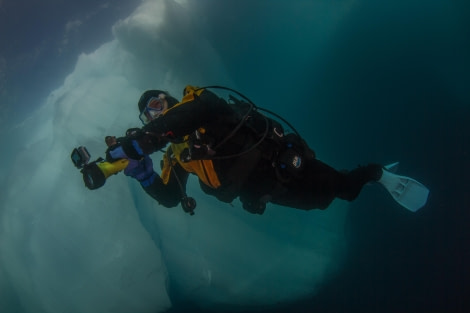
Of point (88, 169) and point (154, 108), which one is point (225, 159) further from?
point (88, 169)

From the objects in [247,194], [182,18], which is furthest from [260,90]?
[247,194]

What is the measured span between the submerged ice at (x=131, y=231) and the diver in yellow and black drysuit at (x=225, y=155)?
472cm

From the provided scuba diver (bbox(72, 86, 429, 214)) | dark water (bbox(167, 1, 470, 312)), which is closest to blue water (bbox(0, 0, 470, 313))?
dark water (bbox(167, 1, 470, 312))

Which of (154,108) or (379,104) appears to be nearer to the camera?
(154,108)

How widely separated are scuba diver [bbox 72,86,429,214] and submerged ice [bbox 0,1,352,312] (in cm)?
474

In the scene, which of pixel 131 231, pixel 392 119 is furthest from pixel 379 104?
pixel 131 231

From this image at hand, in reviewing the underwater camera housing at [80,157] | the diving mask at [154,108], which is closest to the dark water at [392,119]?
the diving mask at [154,108]

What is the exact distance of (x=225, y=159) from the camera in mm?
3186

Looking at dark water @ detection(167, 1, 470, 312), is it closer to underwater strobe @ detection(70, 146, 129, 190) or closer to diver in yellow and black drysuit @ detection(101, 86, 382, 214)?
diver in yellow and black drysuit @ detection(101, 86, 382, 214)

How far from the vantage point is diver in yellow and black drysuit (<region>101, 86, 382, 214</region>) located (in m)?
2.63

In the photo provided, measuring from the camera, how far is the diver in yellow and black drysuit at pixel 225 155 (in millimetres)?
2633

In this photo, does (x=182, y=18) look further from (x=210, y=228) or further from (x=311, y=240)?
(x=311, y=240)

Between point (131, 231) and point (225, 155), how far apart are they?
5556mm

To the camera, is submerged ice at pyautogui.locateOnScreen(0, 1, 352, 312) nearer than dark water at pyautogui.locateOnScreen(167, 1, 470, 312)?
Yes
